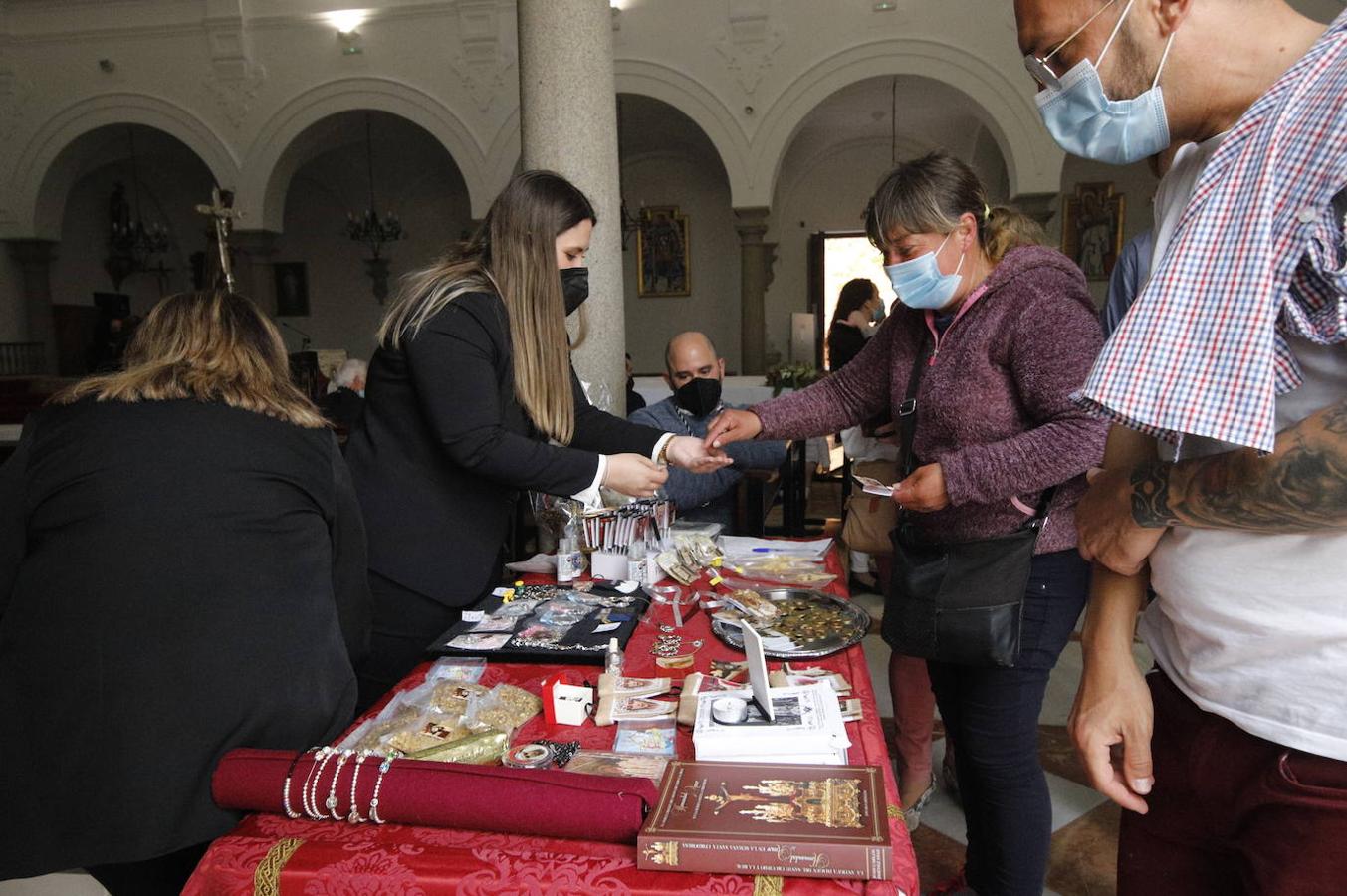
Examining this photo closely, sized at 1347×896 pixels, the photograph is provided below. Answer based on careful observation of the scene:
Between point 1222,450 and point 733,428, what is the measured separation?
63.4 inches

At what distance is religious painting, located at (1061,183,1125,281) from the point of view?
1244 centimetres

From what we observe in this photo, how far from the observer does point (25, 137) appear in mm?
11281

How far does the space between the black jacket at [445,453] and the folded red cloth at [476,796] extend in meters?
0.78

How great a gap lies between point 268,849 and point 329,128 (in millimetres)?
12028

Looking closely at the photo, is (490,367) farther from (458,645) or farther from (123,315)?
(123,315)

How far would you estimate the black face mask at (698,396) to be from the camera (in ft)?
11.6

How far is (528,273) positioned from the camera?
210 centimetres

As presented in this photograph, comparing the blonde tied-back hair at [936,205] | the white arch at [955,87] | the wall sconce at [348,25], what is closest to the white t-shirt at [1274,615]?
the blonde tied-back hair at [936,205]

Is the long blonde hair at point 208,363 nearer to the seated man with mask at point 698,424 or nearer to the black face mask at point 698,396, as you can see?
the seated man with mask at point 698,424

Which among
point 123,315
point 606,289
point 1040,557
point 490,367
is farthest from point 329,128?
point 1040,557

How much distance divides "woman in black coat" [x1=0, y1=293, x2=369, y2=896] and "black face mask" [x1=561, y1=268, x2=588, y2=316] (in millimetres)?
852

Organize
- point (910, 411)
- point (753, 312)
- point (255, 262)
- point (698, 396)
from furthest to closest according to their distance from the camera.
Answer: point (753, 312) < point (255, 262) < point (698, 396) < point (910, 411)

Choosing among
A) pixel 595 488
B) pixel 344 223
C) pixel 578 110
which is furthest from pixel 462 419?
pixel 344 223

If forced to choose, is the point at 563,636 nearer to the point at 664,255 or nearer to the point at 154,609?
the point at 154,609
